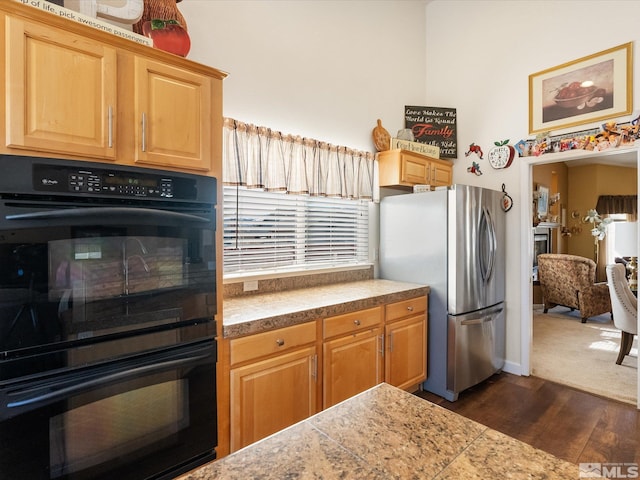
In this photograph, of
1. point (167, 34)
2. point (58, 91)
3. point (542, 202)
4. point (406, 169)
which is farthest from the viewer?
point (542, 202)

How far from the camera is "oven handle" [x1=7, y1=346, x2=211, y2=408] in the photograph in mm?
1229

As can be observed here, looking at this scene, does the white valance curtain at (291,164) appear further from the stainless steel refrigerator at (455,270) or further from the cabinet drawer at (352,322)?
the cabinet drawer at (352,322)

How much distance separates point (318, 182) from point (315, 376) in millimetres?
1550

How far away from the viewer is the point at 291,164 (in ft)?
8.88

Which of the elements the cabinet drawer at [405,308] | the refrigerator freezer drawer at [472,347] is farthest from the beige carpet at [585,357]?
the cabinet drawer at [405,308]

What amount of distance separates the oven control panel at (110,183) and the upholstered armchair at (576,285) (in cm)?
575

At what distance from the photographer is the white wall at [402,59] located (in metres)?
2.53

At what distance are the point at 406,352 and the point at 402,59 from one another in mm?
3080

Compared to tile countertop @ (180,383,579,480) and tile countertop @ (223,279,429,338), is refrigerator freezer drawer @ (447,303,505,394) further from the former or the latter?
tile countertop @ (180,383,579,480)

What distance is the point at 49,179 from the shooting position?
1.27 metres

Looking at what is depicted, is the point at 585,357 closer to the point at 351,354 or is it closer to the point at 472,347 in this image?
the point at 472,347

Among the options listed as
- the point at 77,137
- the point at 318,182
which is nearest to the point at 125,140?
the point at 77,137

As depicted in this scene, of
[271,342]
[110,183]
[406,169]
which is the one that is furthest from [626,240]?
[110,183]

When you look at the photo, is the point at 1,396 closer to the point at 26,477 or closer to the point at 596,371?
the point at 26,477
